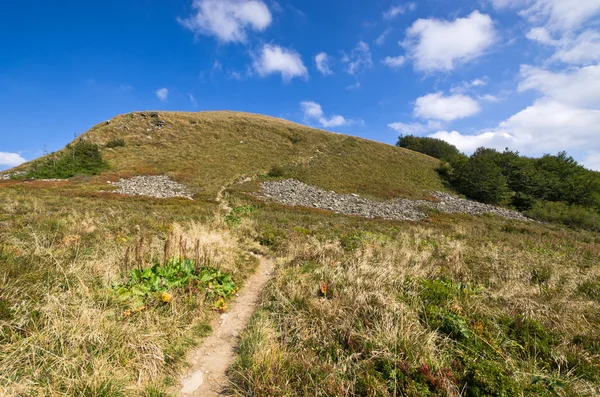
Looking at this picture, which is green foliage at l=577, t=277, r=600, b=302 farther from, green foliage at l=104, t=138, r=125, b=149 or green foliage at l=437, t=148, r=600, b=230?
green foliage at l=104, t=138, r=125, b=149

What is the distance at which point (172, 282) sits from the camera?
5.01 m

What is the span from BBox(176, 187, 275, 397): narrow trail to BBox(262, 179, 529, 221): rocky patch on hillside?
2069 cm

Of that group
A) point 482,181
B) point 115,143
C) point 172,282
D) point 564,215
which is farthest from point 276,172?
point 564,215

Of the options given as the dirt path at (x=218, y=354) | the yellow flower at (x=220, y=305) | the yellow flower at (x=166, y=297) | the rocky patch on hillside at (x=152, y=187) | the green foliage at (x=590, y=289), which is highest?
the rocky patch on hillside at (x=152, y=187)

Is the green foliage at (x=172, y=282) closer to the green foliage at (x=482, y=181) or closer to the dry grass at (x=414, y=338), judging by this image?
the dry grass at (x=414, y=338)

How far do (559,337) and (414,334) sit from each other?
92.2 inches

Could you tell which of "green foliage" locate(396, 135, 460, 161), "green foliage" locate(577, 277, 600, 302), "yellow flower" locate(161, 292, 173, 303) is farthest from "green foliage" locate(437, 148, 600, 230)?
"yellow flower" locate(161, 292, 173, 303)

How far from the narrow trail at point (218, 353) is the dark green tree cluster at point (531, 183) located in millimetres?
41746

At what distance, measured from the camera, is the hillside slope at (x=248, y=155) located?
3809cm

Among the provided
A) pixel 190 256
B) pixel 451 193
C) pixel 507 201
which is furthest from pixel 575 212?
pixel 190 256

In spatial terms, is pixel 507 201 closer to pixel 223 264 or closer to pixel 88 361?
pixel 223 264

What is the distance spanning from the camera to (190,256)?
6.13m

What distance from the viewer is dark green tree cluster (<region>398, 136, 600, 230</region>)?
36.1 meters

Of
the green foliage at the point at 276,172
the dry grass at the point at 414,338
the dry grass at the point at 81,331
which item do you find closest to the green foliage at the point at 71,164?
the green foliage at the point at 276,172
